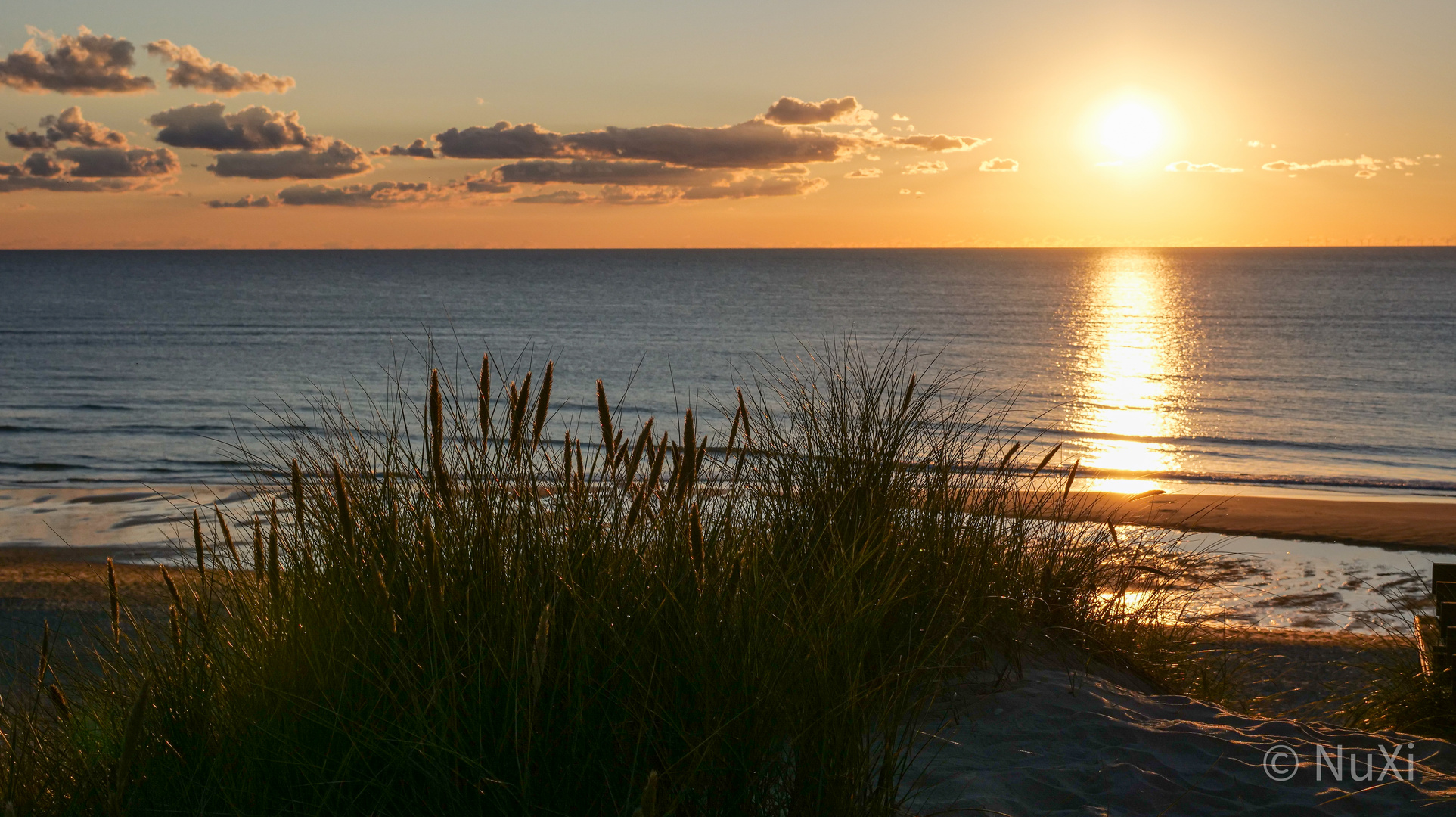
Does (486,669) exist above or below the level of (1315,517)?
above

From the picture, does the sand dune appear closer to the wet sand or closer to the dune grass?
the dune grass

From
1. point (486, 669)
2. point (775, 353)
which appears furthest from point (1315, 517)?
point (775, 353)

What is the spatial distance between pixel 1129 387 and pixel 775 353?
15.7m

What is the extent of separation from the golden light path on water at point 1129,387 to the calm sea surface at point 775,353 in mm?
162

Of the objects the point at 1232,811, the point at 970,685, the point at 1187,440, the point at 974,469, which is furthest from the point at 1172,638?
the point at 1187,440

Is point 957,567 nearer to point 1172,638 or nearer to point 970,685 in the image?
point 970,685

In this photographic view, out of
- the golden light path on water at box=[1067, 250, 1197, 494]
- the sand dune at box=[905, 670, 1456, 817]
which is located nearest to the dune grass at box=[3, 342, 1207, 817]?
the sand dune at box=[905, 670, 1456, 817]

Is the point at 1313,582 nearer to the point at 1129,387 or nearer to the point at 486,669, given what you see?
the point at 486,669

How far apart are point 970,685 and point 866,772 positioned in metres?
1.75

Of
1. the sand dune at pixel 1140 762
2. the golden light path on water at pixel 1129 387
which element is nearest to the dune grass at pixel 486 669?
the sand dune at pixel 1140 762

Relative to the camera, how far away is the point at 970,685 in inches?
163

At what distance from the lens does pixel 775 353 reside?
42.7 m

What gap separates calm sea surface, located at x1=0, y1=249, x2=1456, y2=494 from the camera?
21312 mm

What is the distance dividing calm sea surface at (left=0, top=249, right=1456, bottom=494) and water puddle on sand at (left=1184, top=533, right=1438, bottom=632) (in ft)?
10.0
